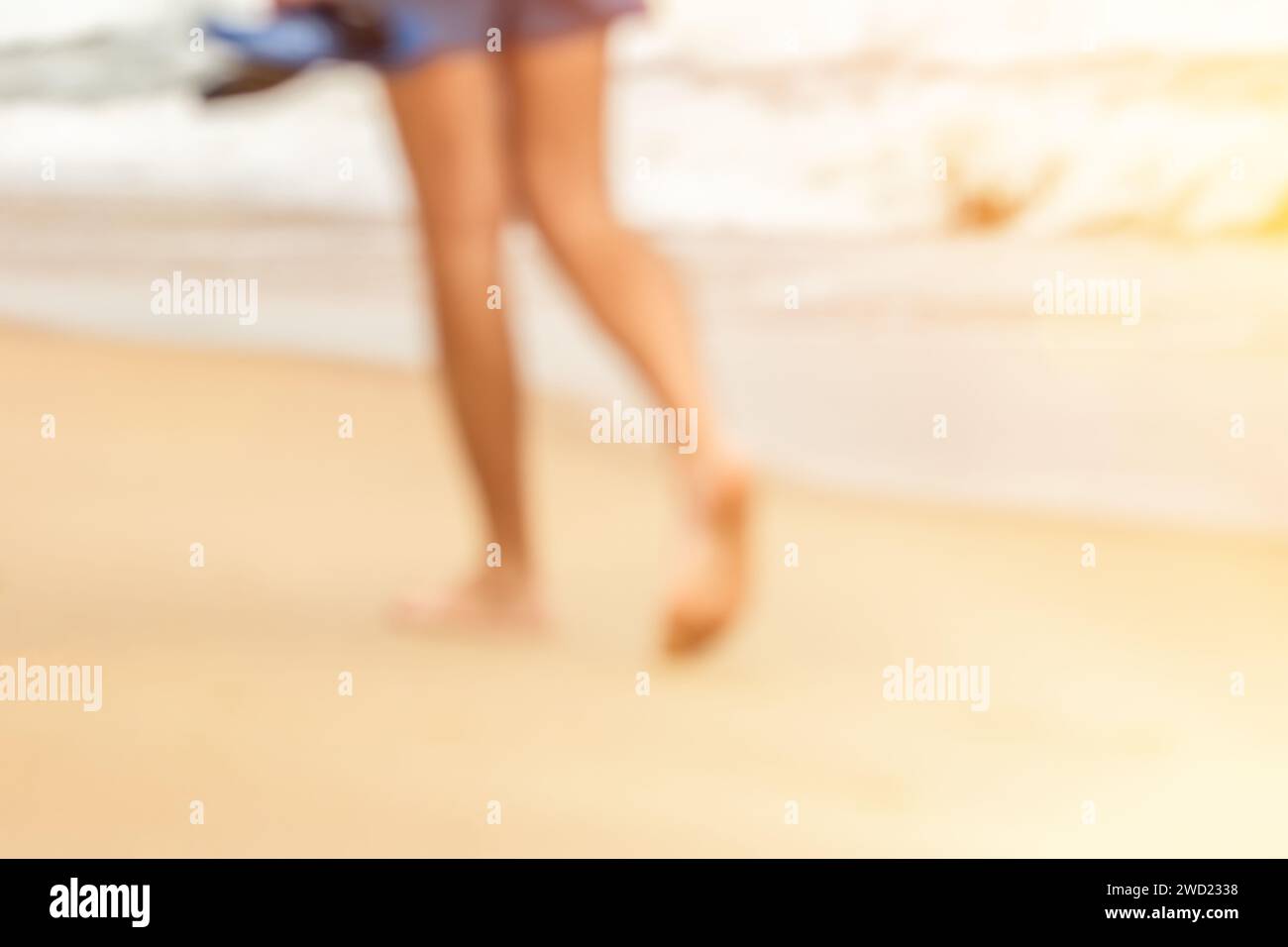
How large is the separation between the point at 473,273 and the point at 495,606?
373 millimetres

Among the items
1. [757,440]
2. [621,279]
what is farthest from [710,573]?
[621,279]

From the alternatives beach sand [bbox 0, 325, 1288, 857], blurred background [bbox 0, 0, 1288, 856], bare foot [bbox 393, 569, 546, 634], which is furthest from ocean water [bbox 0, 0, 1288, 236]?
bare foot [bbox 393, 569, 546, 634]

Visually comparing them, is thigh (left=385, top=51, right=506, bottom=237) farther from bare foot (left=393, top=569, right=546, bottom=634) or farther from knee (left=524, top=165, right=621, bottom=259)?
bare foot (left=393, top=569, right=546, bottom=634)

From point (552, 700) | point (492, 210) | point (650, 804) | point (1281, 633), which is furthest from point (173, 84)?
point (1281, 633)

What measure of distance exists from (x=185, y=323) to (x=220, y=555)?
0.88 feet

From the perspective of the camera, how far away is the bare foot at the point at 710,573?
62.0 inches

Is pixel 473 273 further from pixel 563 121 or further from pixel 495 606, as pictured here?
Answer: pixel 495 606

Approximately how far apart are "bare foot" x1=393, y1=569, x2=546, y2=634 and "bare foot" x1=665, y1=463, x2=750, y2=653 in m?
0.16

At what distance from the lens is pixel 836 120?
158 cm

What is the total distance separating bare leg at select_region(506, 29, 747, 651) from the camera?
5.03 feet

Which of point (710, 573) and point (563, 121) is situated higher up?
point (563, 121)

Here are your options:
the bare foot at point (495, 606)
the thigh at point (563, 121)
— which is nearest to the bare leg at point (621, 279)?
the thigh at point (563, 121)

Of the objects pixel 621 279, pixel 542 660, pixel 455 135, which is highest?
pixel 455 135

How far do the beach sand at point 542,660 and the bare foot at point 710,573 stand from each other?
2 centimetres
